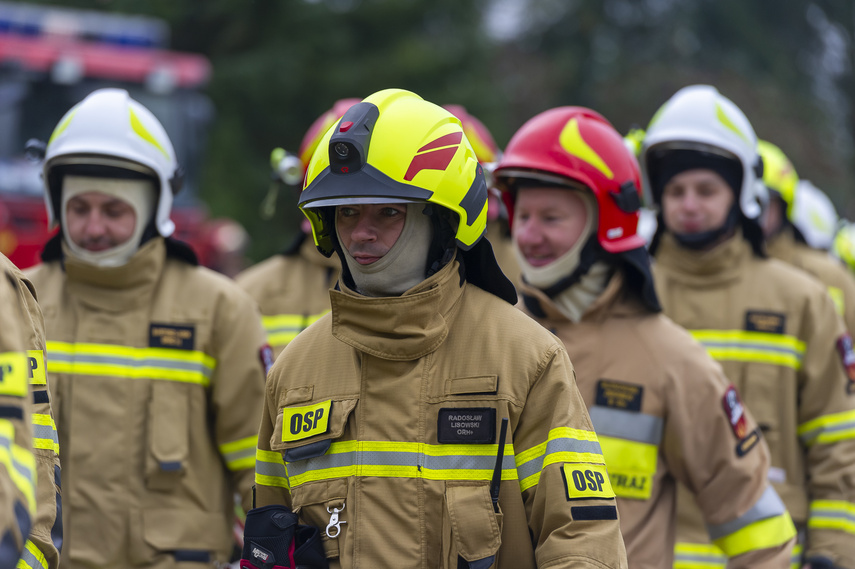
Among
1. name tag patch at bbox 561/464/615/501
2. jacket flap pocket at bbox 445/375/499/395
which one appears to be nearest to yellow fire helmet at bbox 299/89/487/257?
jacket flap pocket at bbox 445/375/499/395

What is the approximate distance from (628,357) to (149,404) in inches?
73.6

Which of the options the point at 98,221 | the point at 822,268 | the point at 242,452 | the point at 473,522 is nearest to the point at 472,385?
the point at 473,522

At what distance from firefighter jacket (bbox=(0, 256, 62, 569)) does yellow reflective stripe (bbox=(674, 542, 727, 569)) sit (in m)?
2.82

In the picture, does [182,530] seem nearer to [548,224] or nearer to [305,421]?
[305,421]

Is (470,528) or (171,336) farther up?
(171,336)

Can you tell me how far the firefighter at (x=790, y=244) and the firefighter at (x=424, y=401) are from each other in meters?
4.88

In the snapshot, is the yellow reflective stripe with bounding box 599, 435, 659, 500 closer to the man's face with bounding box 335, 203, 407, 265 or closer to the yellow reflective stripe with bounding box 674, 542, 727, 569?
the yellow reflective stripe with bounding box 674, 542, 727, 569

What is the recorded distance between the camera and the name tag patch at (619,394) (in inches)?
156

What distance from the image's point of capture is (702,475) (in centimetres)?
389

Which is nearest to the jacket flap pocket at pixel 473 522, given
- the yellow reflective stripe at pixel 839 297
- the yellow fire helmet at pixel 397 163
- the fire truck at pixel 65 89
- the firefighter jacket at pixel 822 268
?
the yellow fire helmet at pixel 397 163

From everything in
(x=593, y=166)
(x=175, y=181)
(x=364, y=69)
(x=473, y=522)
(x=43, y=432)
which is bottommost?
(x=473, y=522)

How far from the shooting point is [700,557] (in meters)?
4.96

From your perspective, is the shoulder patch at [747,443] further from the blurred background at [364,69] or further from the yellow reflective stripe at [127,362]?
the blurred background at [364,69]

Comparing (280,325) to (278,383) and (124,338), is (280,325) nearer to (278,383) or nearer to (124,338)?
(124,338)
